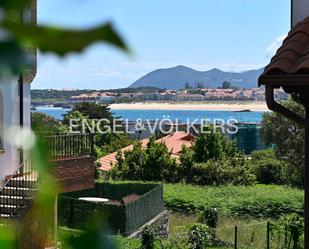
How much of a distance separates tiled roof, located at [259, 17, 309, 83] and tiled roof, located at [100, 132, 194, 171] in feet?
76.7

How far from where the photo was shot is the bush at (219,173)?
86.4 feet

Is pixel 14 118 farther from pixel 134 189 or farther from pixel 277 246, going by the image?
pixel 134 189

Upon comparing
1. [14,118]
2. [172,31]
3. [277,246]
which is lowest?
[277,246]

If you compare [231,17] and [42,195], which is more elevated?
[231,17]

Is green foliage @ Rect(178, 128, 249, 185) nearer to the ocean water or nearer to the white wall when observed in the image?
the ocean water

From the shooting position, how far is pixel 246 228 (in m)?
14.3

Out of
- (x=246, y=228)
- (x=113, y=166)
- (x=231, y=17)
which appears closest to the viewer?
(x=246, y=228)

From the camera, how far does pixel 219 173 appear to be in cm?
2634

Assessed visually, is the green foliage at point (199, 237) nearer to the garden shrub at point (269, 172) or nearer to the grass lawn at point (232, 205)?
the grass lawn at point (232, 205)

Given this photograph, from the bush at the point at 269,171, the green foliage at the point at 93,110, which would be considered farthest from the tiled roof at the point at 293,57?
the green foliage at the point at 93,110

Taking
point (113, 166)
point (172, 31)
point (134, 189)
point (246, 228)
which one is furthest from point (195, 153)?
point (172, 31)

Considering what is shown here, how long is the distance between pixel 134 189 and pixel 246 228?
6140mm

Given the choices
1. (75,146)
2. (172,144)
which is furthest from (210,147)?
(75,146)

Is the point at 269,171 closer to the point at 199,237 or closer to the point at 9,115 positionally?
the point at 199,237
